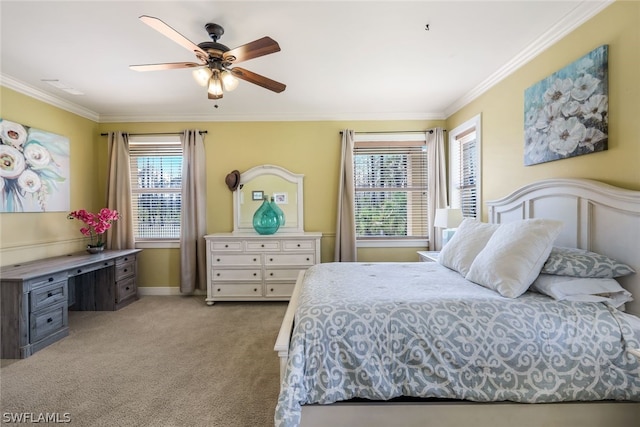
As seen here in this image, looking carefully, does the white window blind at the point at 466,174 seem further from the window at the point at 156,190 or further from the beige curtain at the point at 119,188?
the beige curtain at the point at 119,188

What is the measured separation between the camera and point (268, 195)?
418 centimetres

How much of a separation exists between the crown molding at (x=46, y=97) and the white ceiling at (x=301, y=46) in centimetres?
1

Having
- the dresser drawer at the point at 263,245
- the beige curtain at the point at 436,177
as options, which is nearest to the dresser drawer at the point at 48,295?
the dresser drawer at the point at 263,245

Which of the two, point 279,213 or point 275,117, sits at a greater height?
point 275,117

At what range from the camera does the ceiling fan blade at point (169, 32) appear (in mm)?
1591

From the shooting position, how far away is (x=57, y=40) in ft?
7.52

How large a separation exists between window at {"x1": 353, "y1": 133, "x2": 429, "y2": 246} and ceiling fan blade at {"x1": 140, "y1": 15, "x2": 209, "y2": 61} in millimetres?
2630

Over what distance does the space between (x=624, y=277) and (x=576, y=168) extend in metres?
0.79

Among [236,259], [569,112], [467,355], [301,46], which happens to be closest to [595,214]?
[569,112]

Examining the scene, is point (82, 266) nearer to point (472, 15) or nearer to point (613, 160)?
point (472, 15)

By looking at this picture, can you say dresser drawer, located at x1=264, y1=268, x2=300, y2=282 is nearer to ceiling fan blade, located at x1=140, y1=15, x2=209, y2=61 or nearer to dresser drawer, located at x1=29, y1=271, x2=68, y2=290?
dresser drawer, located at x1=29, y1=271, x2=68, y2=290

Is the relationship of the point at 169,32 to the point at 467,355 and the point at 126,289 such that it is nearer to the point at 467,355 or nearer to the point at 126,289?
the point at 467,355

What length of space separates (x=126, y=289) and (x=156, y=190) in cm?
146

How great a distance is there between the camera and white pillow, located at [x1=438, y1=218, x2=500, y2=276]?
2236 mm
